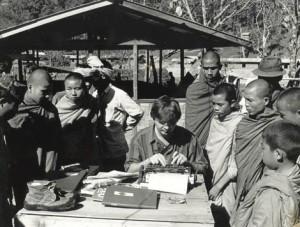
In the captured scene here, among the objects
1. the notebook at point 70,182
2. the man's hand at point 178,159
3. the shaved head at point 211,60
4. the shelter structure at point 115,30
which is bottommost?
the notebook at point 70,182

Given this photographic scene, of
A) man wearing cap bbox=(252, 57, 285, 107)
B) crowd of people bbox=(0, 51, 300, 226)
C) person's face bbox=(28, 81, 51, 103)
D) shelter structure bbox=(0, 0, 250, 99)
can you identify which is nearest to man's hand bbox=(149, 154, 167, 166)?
crowd of people bbox=(0, 51, 300, 226)

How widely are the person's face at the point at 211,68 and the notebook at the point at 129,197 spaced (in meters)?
2.19

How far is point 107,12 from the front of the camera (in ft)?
27.4

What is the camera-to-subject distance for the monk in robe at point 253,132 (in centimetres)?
351

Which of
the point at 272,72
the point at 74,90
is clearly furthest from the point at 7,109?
the point at 272,72

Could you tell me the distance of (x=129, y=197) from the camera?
8.68ft

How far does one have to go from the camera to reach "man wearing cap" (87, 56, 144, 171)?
455 centimetres

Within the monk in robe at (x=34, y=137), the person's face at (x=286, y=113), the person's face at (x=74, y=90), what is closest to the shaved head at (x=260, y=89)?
the person's face at (x=286, y=113)

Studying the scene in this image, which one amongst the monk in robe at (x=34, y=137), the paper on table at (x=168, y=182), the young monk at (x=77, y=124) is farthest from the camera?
the young monk at (x=77, y=124)

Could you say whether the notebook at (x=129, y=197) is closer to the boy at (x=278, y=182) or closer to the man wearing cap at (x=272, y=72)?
the boy at (x=278, y=182)

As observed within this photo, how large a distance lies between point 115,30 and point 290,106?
5.89 m

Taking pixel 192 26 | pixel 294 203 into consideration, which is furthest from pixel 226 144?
pixel 192 26

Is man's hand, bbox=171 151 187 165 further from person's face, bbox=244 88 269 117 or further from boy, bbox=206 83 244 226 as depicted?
person's face, bbox=244 88 269 117

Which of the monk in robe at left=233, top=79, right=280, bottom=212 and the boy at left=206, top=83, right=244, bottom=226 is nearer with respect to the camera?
the monk in robe at left=233, top=79, right=280, bottom=212
